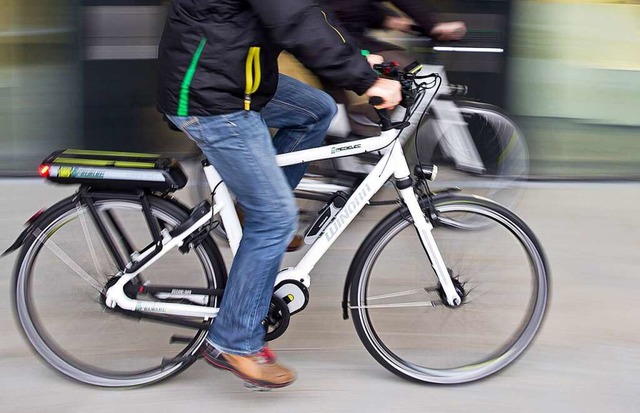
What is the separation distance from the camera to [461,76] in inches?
242

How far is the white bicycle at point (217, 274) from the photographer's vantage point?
341cm

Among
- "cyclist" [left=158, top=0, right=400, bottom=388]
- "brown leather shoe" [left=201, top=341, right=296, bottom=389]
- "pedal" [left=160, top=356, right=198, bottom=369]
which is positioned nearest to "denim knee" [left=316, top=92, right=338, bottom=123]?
"cyclist" [left=158, top=0, right=400, bottom=388]

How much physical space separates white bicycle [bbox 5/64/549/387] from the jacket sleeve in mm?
332

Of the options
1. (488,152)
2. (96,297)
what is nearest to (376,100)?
(96,297)

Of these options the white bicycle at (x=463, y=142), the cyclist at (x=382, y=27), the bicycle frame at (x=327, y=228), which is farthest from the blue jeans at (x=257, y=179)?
the cyclist at (x=382, y=27)

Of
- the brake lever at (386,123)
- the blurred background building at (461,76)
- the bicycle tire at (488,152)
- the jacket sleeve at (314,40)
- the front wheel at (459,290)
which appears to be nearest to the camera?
the jacket sleeve at (314,40)

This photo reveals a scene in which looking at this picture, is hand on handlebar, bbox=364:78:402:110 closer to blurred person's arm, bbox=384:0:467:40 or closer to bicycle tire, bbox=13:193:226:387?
bicycle tire, bbox=13:193:226:387

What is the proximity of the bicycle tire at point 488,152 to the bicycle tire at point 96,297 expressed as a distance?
1922 millimetres

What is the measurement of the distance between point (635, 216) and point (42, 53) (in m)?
3.85

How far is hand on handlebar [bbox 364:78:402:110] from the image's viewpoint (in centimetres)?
308

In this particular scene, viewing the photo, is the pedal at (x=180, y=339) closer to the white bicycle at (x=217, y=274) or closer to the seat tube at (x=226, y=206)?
the white bicycle at (x=217, y=274)

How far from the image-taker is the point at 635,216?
219 inches

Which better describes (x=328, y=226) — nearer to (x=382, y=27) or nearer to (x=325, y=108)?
(x=325, y=108)

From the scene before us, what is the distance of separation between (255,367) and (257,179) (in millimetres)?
721
